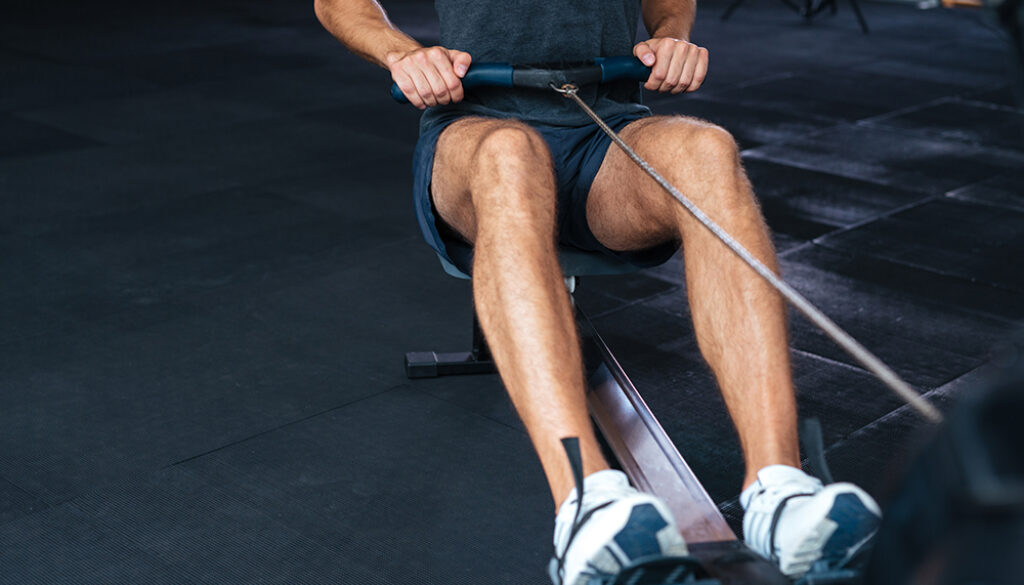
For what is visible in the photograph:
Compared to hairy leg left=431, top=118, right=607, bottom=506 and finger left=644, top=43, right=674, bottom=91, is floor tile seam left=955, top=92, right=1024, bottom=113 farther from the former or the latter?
hairy leg left=431, top=118, right=607, bottom=506

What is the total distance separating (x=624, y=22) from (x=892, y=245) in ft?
4.93

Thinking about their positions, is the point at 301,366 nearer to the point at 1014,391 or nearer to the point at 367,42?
the point at 367,42

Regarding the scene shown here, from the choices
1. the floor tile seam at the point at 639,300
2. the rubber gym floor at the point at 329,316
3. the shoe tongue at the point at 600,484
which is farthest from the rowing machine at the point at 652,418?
the floor tile seam at the point at 639,300

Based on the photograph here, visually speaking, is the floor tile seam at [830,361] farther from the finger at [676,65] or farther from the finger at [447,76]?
the finger at [447,76]

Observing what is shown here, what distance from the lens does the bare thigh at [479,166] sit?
1.39 metres

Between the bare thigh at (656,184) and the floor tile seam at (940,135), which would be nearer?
the bare thigh at (656,184)

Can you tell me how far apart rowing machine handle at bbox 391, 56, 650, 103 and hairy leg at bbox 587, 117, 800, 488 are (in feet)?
0.47

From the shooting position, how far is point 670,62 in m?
1.64

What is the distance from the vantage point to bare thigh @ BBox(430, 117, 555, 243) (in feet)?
4.57

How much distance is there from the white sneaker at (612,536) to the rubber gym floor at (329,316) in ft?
1.29

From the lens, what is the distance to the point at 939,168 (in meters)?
3.76

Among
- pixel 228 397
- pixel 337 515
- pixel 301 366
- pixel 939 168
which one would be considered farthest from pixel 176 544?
pixel 939 168

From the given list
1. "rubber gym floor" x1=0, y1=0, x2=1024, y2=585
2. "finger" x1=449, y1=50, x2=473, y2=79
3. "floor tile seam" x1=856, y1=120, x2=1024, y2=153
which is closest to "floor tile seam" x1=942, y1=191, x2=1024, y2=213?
"rubber gym floor" x1=0, y1=0, x2=1024, y2=585

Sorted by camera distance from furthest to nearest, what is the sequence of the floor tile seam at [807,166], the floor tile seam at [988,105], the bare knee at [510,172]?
the floor tile seam at [988,105], the floor tile seam at [807,166], the bare knee at [510,172]
